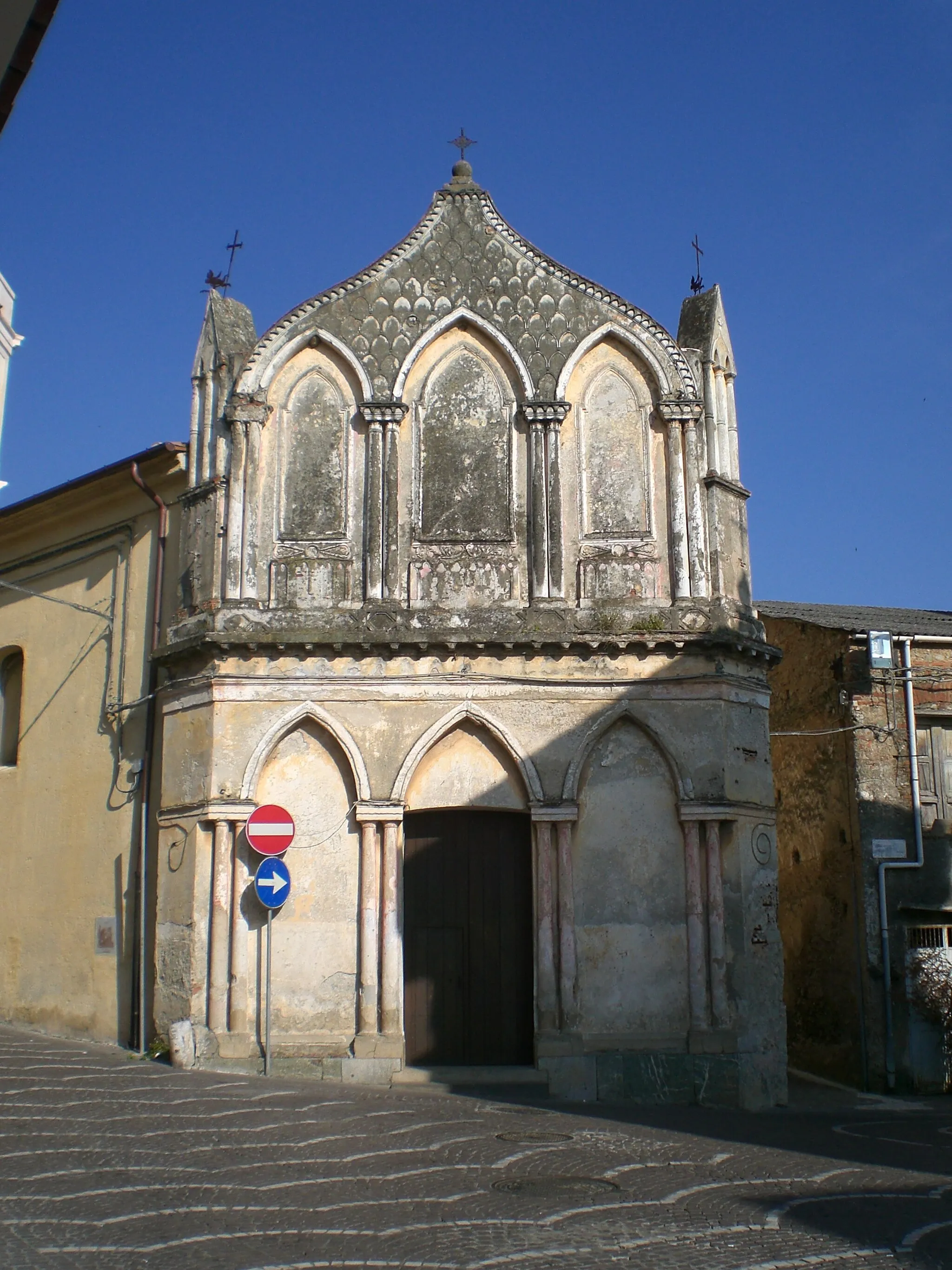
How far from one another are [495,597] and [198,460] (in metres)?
3.98

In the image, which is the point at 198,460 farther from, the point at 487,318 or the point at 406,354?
the point at 487,318

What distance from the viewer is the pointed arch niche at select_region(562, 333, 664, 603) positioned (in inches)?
601

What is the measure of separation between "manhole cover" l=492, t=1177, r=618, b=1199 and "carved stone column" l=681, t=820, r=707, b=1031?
4.96 meters

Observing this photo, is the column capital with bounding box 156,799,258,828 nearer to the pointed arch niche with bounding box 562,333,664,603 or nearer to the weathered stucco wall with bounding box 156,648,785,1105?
the weathered stucco wall with bounding box 156,648,785,1105

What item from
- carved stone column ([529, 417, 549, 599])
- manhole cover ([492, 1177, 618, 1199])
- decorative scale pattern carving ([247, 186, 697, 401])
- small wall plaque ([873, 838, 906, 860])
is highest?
decorative scale pattern carving ([247, 186, 697, 401])

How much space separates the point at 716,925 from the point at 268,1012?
15.8ft

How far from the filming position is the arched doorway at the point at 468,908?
567 inches

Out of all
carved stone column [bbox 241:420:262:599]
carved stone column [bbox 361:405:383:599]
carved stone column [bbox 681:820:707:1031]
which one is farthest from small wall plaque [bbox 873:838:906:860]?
carved stone column [bbox 241:420:262:599]

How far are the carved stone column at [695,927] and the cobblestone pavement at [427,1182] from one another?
3.73 feet

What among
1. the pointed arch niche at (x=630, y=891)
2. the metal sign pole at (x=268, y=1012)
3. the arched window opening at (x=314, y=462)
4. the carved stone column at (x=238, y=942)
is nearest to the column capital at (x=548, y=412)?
the arched window opening at (x=314, y=462)

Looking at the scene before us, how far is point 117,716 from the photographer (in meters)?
16.5

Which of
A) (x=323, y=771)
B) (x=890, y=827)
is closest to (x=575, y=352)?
(x=323, y=771)

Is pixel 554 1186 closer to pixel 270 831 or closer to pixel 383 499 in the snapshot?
pixel 270 831

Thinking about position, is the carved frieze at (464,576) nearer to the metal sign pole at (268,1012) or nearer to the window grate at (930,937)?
the metal sign pole at (268,1012)
